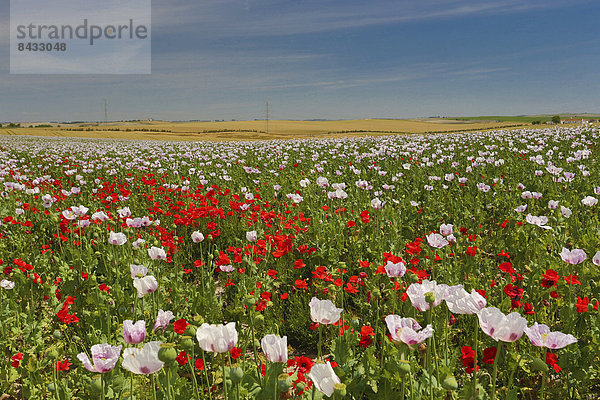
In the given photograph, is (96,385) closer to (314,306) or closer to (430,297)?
(314,306)

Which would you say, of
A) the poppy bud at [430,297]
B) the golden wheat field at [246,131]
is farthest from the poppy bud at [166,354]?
the golden wheat field at [246,131]

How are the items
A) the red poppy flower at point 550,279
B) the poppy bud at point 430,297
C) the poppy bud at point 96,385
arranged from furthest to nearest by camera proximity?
the red poppy flower at point 550,279 < the poppy bud at point 430,297 < the poppy bud at point 96,385

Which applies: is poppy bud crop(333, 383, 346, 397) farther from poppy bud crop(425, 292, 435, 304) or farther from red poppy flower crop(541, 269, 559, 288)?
red poppy flower crop(541, 269, 559, 288)

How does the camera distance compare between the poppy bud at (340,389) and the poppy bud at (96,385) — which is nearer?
the poppy bud at (340,389)

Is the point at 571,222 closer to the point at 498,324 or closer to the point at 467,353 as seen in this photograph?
the point at 467,353

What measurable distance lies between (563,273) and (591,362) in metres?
1.26

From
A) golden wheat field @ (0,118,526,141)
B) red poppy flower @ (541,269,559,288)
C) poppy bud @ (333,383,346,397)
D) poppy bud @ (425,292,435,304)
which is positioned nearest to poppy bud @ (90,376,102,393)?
poppy bud @ (333,383,346,397)

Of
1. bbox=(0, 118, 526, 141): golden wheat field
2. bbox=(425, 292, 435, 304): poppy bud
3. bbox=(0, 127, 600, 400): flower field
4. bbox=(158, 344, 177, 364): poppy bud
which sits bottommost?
bbox=(0, 127, 600, 400): flower field

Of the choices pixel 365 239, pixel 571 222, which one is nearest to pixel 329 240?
pixel 365 239

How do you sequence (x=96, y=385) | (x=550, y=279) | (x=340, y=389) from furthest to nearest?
1. (x=550, y=279)
2. (x=96, y=385)
3. (x=340, y=389)

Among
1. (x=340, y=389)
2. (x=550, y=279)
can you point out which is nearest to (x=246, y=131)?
(x=550, y=279)

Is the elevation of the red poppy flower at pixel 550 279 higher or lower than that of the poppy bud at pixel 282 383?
higher

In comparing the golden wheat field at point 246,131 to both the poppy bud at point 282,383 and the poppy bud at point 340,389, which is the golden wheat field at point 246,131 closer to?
the poppy bud at point 282,383

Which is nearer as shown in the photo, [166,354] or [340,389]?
[340,389]
